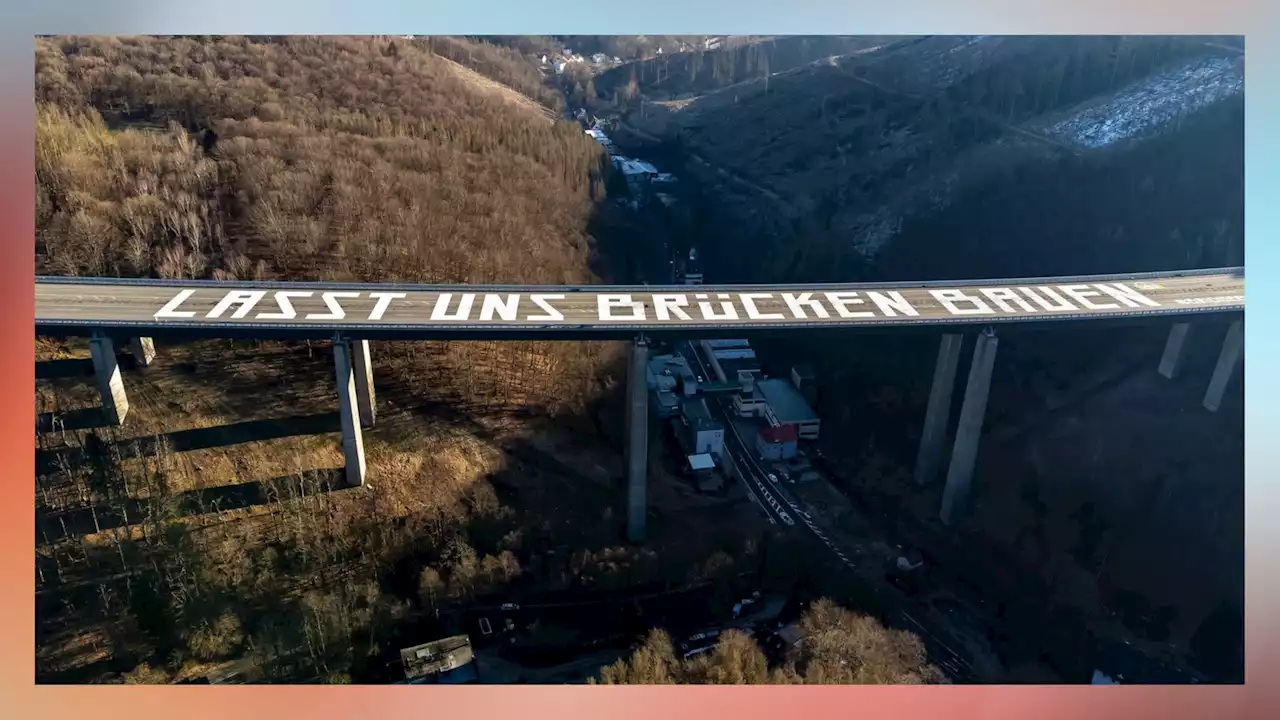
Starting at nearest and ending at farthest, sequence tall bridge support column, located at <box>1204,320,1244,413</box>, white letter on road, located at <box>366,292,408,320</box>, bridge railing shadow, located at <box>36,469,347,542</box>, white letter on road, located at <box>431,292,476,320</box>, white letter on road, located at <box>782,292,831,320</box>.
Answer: bridge railing shadow, located at <box>36,469,347,542</box> < white letter on road, located at <box>366,292,408,320</box> < white letter on road, located at <box>431,292,476,320</box> < white letter on road, located at <box>782,292,831,320</box> < tall bridge support column, located at <box>1204,320,1244,413</box>

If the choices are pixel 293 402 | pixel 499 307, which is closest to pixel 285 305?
pixel 293 402

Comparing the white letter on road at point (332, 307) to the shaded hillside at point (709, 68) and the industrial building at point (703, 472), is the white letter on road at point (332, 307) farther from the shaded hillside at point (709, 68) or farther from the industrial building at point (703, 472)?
the shaded hillside at point (709, 68)

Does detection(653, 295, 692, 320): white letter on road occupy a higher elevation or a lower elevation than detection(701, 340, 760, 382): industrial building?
higher

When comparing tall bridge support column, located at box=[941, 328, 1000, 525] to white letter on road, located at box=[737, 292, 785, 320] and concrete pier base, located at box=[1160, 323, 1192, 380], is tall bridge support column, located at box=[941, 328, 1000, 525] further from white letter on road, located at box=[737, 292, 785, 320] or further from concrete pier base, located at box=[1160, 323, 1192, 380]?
concrete pier base, located at box=[1160, 323, 1192, 380]

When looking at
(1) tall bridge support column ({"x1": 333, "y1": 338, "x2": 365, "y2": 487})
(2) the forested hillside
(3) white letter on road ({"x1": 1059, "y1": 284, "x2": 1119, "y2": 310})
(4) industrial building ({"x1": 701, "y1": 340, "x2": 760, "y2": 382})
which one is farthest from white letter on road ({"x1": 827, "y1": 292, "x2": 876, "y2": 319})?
(1) tall bridge support column ({"x1": 333, "y1": 338, "x2": 365, "y2": 487})

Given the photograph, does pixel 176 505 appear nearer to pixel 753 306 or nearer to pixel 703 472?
pixel 703 472

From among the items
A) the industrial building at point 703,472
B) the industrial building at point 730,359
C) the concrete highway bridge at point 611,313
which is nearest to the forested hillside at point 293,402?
the concrete highway bridge at point 611,313
